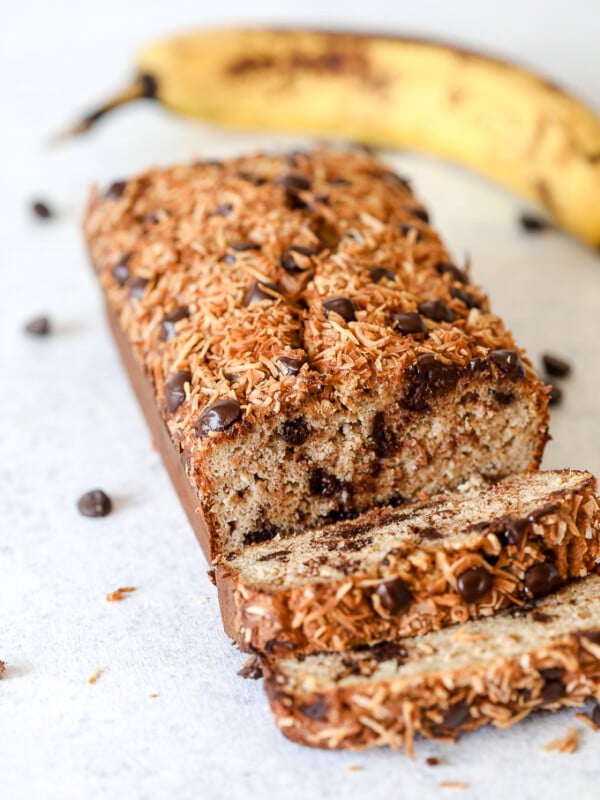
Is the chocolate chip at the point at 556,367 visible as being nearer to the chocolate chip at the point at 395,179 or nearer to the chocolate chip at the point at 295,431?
the chocolate chip at the point at 395,179

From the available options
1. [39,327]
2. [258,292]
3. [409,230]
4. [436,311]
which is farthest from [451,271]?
[39,327]

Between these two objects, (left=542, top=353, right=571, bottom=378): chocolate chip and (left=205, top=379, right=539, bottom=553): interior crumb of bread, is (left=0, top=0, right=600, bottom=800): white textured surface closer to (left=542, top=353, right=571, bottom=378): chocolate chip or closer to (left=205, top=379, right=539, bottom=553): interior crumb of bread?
(left=542, top=353, right=571, bottom=378): chocolate chip

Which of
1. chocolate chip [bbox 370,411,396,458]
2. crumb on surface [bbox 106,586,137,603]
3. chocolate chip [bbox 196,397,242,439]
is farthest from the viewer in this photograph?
crumb on surface [bbox 106,586,137,603]

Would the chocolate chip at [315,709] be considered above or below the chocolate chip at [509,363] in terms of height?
below

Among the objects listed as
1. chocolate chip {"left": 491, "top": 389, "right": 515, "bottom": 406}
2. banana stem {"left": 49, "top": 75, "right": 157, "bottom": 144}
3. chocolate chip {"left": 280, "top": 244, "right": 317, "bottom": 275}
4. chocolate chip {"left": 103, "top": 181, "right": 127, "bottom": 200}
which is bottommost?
chocolate chip {"left": 491, "top": 389, "right": 515, "bottom": 406}

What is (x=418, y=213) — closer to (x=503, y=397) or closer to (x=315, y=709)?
(x=503, y=397)

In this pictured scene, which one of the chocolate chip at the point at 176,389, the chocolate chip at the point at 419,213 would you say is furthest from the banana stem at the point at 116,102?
the chocolate chip at the point at 176,389

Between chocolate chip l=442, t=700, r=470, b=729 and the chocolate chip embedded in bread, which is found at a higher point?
the chocolate chip embedded in bread

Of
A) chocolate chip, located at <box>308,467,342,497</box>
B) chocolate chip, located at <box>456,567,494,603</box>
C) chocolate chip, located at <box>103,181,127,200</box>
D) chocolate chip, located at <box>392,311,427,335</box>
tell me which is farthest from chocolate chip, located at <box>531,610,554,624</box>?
chocolate chip, located at <box>103,181,127,200</box>
